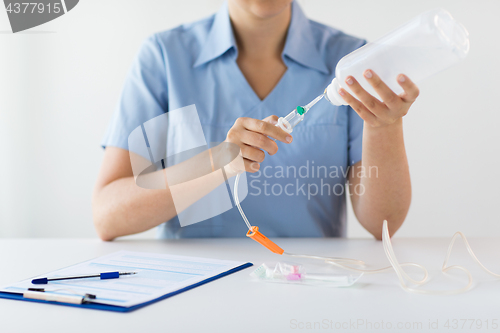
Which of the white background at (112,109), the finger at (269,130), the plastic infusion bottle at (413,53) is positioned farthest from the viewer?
the white background at (112,109)

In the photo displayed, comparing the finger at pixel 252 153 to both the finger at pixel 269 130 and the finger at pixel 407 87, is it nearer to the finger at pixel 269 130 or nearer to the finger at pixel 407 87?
the finger at pixel 269 130

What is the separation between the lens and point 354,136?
0.91 metres

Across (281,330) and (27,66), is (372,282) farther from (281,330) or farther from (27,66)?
(27,66)

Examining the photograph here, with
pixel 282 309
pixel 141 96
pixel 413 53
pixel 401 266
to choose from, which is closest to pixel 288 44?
pixel 141 96

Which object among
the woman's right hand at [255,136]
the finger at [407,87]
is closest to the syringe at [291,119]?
the woman's right hand at [255,136]

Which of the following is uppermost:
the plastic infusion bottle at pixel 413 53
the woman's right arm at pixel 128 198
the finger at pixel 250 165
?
the plastic infusion bottle at pixel 413 53

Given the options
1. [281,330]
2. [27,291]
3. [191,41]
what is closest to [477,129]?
[191,41]

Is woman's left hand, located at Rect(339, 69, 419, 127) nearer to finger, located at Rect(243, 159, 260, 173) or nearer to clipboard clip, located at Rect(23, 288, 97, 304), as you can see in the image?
finger, located at Rect(243, 159, 260, 173)

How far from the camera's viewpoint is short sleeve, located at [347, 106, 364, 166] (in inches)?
35.4

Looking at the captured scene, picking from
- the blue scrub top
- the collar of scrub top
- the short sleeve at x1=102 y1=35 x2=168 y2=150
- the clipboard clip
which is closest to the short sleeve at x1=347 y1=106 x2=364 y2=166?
the blue scrub top

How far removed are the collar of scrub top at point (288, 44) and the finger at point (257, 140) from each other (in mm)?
362

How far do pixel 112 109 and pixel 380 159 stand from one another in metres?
1.19

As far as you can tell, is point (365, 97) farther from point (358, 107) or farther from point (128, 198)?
point (128, 198)

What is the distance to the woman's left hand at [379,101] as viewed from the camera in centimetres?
52
